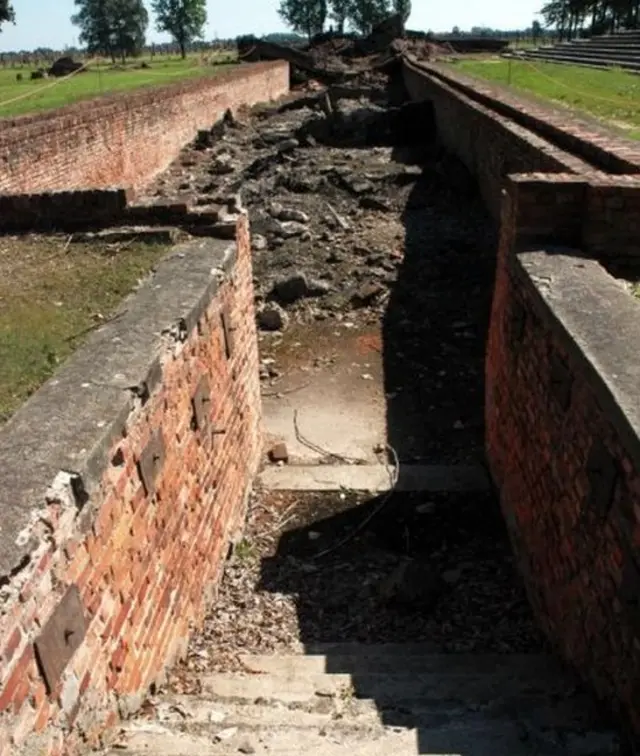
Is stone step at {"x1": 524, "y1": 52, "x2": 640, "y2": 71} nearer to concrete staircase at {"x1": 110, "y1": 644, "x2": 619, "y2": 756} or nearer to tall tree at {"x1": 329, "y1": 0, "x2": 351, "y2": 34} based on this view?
concrete staircase at {"x1": 110, "y1": 644, "x2": 619, "y2": 756}

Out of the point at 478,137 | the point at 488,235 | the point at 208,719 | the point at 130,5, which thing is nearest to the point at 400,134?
the point at 478,137

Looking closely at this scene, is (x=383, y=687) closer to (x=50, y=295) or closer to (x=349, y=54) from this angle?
(x=50, y=295)

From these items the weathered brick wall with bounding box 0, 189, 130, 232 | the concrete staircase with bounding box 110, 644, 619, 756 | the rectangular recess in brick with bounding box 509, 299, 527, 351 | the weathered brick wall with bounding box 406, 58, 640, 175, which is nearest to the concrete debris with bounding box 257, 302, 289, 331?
the weathered brick wall with bounding box 0, 189, 130, 232

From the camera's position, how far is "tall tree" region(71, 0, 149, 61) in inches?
2975

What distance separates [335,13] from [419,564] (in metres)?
84.1

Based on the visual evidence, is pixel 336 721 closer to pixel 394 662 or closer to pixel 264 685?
pixel 264 685

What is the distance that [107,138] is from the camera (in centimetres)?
1538

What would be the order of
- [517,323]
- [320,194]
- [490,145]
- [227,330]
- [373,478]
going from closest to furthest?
[517,323] < [227,330] < [373,478] < [490,145] < [320,194]

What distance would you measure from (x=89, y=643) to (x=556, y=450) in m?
2.55

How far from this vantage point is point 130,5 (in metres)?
78.2

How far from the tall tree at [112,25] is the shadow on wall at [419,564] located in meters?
75.2

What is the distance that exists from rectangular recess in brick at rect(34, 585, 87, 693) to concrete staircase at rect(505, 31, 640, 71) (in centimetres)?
1989

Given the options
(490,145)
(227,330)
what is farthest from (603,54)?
(227,330)

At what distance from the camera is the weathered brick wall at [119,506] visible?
2537 millimetres
